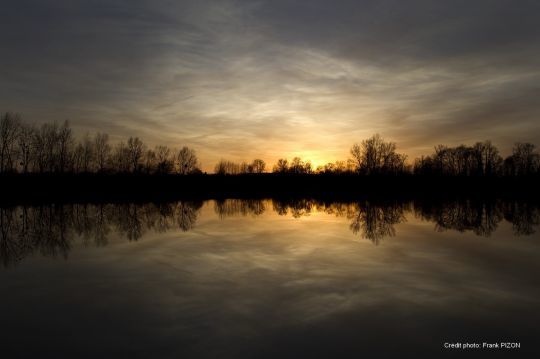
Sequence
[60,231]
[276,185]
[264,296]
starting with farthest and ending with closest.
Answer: [276,185] → [60,231] → [264,296]

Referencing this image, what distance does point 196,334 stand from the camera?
24.3ft

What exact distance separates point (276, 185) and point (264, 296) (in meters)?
87.8

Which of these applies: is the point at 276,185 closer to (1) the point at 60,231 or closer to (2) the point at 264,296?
(1) the point at 60,231

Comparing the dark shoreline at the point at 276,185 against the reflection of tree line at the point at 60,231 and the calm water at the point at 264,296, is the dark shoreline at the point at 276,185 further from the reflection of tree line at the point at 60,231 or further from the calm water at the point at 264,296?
the calm water at the point at 264,296

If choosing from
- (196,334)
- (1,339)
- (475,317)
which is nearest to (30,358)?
(1,339)

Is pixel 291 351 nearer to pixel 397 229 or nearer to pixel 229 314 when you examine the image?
pixel 229 314

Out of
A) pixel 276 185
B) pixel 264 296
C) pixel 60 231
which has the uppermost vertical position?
pixel 276 185

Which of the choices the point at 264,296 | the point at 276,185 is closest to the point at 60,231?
the point at 264,296

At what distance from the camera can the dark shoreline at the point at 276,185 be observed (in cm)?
7056

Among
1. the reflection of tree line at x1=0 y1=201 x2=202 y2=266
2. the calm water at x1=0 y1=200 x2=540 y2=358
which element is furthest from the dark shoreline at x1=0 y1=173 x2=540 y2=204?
the calm water at x1=0 y1=200 x2=540 y2=358

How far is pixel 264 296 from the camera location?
9742 millimetres

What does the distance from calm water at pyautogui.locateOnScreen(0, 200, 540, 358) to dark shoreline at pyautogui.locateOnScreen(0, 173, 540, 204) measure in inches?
2083

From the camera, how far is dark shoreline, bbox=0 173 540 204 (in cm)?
7056

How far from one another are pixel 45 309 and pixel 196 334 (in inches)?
169
